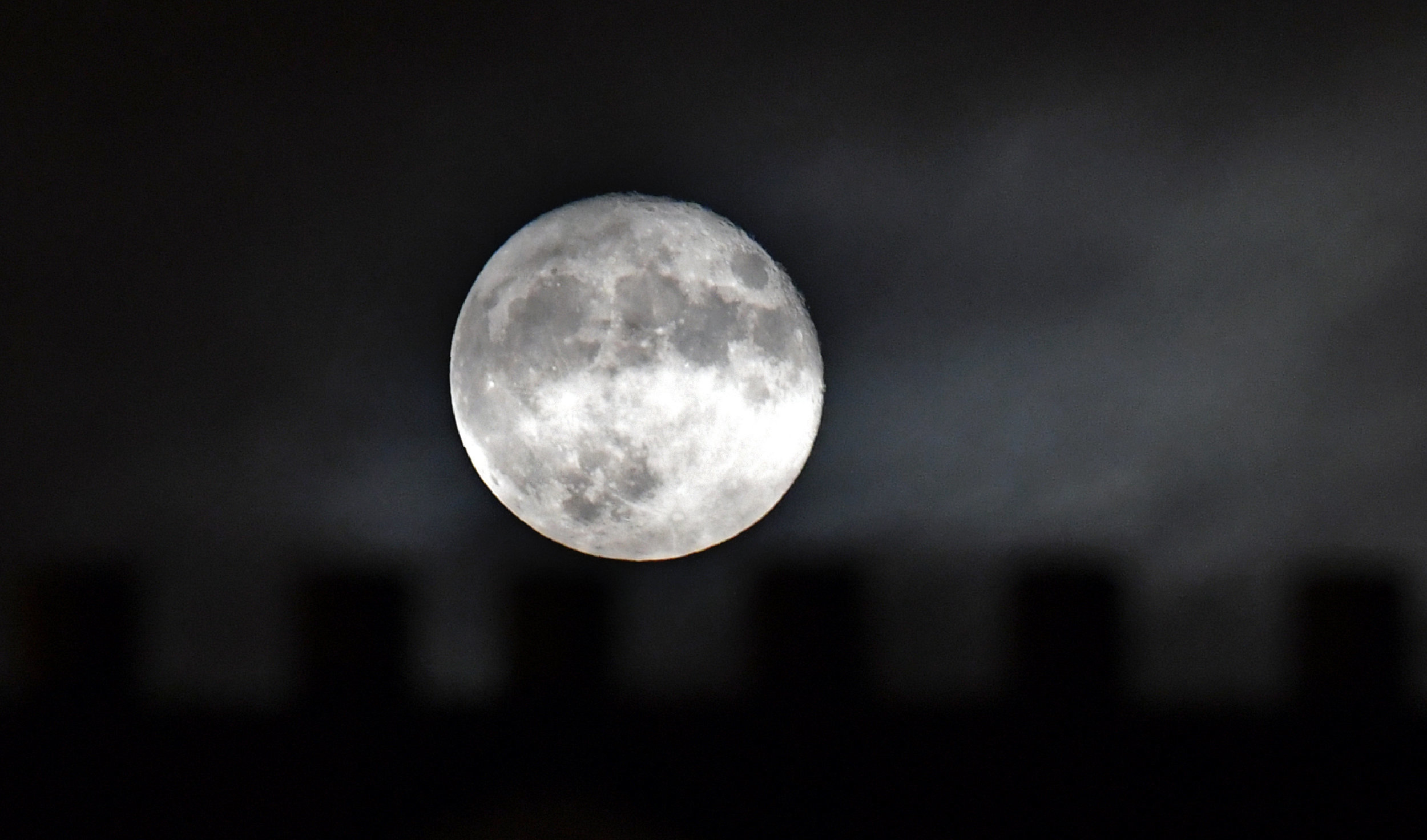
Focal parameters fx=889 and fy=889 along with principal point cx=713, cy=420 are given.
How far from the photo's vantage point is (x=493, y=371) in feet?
18.5

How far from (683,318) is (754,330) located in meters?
0.52

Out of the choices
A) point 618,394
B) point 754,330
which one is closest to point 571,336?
point 618,394

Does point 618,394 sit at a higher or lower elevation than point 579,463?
higher

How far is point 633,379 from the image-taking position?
533 cm

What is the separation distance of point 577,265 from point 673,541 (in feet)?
6.20

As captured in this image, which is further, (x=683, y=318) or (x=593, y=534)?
(x=593, y=534)

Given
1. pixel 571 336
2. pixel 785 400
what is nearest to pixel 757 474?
pixel 785 400

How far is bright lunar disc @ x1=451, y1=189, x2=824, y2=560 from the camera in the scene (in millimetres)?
5391

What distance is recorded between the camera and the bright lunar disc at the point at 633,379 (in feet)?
17.7

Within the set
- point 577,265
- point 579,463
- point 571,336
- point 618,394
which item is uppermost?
point 577,265

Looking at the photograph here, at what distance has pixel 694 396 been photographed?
5426 mm

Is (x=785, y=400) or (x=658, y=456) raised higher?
(x=785, y=400)

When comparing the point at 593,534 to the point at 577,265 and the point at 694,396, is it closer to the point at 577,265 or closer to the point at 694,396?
the point at 694,396

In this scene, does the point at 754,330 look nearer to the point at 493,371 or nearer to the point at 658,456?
the point at 658,456
